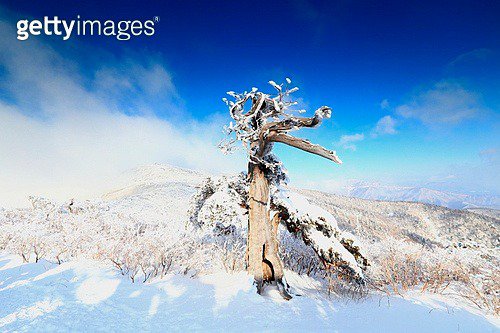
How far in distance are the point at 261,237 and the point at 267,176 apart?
154 cm

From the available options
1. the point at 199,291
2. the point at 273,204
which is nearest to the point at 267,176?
the point at 273,204

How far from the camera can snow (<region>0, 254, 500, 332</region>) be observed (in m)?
3.35

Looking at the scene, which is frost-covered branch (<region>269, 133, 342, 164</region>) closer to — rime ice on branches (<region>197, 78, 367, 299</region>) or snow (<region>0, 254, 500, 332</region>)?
rime ice on branches (<region>197, 78, 367, 299</region>)

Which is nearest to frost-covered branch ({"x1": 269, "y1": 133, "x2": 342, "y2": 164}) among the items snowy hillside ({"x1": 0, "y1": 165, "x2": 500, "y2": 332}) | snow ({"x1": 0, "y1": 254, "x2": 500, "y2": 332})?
snowy hillside ({"x1": 0, "y1": 165, "x2": 500, "y2": 332})

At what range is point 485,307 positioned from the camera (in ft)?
18.5

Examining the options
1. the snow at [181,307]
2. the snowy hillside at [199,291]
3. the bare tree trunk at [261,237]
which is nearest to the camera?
the snow at [181,307]

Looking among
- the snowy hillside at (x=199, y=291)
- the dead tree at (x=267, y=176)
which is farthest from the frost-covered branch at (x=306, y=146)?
the snowy hillside at (x=199, y=291)

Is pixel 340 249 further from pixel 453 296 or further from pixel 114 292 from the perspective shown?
pixel 114 292

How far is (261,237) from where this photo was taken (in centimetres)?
610

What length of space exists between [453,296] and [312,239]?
3.81 metres

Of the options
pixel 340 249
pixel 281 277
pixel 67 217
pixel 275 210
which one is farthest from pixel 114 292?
pixel 67 217

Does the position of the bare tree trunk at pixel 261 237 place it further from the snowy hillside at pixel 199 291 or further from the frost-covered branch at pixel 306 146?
the frost-covered branch at pixel 306 146

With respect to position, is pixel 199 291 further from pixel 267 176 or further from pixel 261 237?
pixel 267 176

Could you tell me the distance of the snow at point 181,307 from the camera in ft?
11.0
